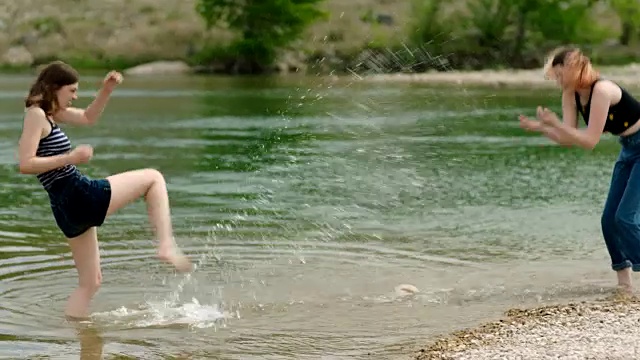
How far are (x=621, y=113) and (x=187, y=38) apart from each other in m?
71.2

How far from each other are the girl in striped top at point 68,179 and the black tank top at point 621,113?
3502mm

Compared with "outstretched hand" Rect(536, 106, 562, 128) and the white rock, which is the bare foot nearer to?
"outstretched hand" Rect(536, 106, 562, 128)

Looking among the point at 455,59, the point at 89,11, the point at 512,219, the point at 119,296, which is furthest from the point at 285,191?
the point at 89,11

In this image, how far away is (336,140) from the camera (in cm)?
2669

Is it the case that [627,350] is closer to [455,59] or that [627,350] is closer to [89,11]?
[455,59]

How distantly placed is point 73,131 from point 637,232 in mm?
21902

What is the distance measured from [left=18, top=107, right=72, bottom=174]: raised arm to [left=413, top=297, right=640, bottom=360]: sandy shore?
9.22ft

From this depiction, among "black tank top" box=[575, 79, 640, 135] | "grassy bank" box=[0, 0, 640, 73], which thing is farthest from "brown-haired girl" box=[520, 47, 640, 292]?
"grassy bank" box=[0, 0, 640, 73]

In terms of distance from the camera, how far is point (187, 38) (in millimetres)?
79500

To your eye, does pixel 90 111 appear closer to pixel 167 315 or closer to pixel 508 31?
pixel 167 315

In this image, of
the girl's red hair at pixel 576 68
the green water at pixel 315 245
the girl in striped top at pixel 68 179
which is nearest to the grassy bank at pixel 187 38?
the green water at pixel 315 245

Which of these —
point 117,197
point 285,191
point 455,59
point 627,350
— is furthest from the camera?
point 455,59

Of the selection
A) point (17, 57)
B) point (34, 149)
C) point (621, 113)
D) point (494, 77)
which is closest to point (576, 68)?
point (621, 113)

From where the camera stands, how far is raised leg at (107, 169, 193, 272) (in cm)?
859
